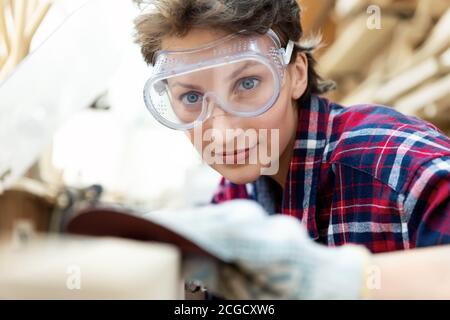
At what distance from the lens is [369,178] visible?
84 centimetres

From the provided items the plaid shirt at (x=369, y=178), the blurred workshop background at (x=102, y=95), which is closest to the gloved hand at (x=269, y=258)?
the plaid shirt at (x=369, y=178)

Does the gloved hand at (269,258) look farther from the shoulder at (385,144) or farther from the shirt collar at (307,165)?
the shirt collar at (307,165)

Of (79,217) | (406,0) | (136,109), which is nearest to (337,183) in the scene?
(79,217)

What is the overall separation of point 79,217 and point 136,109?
29.8 inches

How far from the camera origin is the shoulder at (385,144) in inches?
30.0

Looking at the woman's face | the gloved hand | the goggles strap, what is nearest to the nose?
the woman's face

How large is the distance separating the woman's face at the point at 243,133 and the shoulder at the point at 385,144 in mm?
93

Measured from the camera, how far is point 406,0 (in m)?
1.90

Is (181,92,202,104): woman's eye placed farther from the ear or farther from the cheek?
the ear

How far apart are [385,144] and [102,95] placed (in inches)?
22.9

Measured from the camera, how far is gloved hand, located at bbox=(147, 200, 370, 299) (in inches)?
21.5

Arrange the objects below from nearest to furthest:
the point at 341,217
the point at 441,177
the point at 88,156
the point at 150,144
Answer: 1. the point at 441,177
2. the point at 341,217
3. the point at 88,156
4. the point at 150,144

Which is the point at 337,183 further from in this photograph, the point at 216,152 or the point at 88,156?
the point at 88,156
